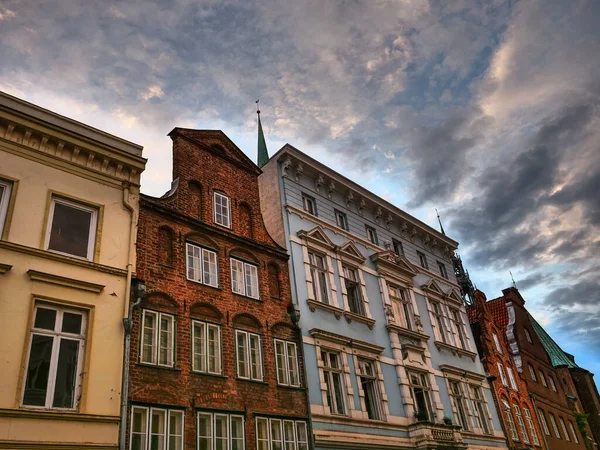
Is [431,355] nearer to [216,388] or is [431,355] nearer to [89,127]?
[216,388]

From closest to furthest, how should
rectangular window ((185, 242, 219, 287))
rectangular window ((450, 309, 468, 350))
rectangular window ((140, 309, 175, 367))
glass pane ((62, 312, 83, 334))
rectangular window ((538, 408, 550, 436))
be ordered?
glass pane ((62, 312, 83, 334)) → rectangular window ((140, 309, 175, 367)) → rectangular window ((185, 242, 219, 287)) → rectangular window ((450, 309, 468, 350)) → rectangular window ((538, 408, 550, 436))

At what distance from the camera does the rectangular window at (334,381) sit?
19344mm

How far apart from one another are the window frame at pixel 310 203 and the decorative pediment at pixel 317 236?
107 centimetres

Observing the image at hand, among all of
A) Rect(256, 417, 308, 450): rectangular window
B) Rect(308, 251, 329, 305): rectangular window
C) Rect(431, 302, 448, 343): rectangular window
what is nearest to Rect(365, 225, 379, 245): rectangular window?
Rect(308, 251, 329, 305): rectangular window

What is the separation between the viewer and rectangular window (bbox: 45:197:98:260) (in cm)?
1417

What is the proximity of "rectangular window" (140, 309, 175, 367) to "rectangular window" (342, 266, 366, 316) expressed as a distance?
9704 mm

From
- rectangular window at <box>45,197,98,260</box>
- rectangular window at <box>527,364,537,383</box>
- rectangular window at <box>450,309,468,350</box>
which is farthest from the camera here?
rectangular window at <box>527,364,537,383</box>

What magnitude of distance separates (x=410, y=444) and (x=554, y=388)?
22683mm

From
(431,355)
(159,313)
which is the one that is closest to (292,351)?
(159,313)

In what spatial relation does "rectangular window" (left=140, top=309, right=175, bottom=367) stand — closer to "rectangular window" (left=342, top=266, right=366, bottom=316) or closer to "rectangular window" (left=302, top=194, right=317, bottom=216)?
"rectangular window" (left=342, top=266, right=366, bottom=316)

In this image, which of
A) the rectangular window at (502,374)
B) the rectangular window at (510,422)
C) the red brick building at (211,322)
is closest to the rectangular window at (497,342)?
the rectangular window at (502,374)

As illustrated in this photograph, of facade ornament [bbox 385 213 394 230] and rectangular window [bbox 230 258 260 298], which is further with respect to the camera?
facade ornament [bbox 385 213 394 230]

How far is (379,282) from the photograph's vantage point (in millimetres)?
25250

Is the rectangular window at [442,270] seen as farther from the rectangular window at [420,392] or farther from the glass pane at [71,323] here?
the glass pane at [71,323]
